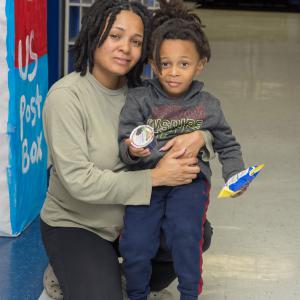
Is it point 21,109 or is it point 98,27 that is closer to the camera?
point 98,27

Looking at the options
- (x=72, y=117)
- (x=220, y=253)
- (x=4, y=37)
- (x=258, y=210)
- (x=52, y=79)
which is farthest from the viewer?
(x=52, y=79)

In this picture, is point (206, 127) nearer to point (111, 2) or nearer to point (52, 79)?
point (111, 2)

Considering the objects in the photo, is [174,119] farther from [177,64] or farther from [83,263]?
[83,263]

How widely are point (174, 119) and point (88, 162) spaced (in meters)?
0.30

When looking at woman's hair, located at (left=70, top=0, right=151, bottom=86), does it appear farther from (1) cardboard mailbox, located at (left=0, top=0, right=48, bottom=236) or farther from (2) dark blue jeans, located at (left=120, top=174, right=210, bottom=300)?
(1) cardboard mailbox, located at (left=0, top=0, right=48, bottom=236)

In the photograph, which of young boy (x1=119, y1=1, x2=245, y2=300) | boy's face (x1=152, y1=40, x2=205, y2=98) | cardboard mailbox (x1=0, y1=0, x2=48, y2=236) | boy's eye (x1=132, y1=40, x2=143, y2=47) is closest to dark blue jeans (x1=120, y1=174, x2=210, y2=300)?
young boy (x1=119, y1=1, x2=245, y2=300)

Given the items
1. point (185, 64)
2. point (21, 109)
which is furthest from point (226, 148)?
point (21, 109)

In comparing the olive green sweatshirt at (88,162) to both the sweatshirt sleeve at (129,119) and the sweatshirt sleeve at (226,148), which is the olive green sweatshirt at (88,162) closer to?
the sweatshirt sleeve at (129,119)

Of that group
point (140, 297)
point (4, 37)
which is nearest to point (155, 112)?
point (140, 297)

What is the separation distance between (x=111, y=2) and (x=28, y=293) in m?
1.10

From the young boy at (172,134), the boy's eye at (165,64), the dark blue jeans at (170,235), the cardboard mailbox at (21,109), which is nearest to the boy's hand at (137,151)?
the young boy at (172,134)

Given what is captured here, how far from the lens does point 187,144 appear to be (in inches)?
86.0

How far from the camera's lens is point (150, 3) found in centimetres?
470

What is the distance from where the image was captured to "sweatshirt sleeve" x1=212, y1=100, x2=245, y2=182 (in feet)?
7.37
